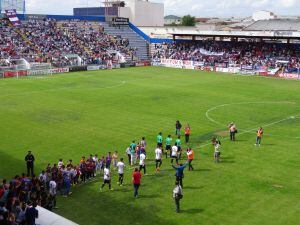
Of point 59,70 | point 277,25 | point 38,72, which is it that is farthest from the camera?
point 277,25

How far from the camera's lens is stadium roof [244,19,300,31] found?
275 ft

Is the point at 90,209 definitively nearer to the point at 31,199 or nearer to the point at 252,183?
the point at 31,199

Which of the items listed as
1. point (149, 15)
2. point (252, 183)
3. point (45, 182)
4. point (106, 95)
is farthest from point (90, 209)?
point (149, 15)

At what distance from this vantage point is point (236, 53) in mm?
78062

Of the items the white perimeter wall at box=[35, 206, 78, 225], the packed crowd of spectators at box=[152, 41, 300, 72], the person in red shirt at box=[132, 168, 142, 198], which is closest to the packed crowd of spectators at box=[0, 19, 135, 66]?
the packed crowd of spectators at box=[152, 41, 300, 72]

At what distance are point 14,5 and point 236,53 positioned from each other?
151 ft

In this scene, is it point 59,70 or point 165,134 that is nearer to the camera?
point 165,134

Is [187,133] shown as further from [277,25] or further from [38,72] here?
[277,25]

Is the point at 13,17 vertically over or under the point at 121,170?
over

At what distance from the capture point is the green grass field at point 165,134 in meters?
18.2

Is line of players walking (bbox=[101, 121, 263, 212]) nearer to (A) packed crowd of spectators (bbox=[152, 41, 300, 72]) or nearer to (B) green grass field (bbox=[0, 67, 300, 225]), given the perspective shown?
(B) green grass field (bbox=[0, 67, 300, 225])

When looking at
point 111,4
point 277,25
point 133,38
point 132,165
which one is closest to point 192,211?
point 132,165

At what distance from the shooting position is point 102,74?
6706cm

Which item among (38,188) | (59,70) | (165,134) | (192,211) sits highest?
(59,70)
